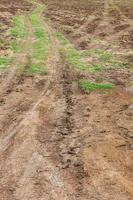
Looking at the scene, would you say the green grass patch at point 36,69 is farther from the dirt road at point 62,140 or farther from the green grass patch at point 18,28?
the green grass patch at point 18,28

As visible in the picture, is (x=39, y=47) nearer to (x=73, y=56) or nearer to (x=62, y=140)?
(x=73, y=56)

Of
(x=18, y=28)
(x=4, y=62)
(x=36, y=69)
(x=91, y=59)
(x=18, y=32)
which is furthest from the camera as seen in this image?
(x=18, y=28)

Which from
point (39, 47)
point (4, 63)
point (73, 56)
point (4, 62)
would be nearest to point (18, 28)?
point (39, 47)

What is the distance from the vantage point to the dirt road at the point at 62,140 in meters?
8.30

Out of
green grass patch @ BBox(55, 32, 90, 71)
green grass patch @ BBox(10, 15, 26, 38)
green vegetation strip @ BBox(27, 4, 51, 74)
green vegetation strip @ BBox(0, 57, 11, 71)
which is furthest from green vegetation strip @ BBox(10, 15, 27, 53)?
green grass patch @ BBox(55, 32, 90, 71)

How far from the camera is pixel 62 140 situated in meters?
10.2

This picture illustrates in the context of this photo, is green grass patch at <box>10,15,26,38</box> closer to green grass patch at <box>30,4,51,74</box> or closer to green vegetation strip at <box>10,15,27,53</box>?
green vegetation strip at <box>10,15,27,53</box>

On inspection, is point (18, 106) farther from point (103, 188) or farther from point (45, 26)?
point (45, 26)

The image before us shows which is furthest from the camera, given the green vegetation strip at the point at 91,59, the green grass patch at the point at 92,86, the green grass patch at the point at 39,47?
the green vegetation strip at the point at 91,59

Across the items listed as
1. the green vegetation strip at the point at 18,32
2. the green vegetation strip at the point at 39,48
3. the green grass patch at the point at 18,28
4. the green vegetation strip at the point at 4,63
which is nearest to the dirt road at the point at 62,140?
the green vegetation strip at the point at 4,63

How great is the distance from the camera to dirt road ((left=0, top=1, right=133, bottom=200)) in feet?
27.2

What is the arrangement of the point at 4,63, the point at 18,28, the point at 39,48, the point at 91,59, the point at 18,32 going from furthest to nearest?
1. the point at 18,28
2. the point at 18,32
3. the point at 39,48
4. the point at 91,59
5. the point at 4,63

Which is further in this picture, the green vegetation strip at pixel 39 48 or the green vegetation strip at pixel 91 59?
the green vegetation strip at pixel 91 59

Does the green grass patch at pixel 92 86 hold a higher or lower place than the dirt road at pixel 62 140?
lower
